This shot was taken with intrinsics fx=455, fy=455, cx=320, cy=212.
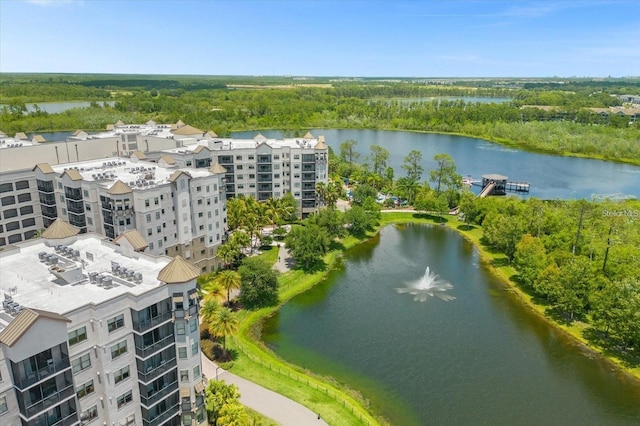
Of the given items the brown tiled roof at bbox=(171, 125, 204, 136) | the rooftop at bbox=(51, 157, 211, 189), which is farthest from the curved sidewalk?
the brown tiled roof at bbox=(171, 125, 204, 136)

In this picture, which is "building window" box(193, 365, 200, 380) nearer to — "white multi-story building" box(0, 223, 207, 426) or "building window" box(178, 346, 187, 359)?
"white multi-story building" box(0, 223, 207, 426)

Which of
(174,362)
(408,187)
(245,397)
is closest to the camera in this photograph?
(174,362)

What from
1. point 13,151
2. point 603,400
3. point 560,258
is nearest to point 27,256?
point 13,151

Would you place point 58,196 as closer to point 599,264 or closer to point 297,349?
point 297,349

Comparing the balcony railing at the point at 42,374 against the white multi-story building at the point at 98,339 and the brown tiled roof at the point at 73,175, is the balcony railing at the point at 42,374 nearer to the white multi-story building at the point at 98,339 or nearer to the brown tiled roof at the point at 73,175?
the white multi-story building at the point at 98,339

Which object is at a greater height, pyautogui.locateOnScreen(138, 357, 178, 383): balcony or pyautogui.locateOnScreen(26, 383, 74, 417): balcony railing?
pyautogui.locateOnScreen(26, 383, 74, 417): balcony railing

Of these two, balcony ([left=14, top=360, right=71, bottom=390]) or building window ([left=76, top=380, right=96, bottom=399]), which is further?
building window ([left=76, top=380, right=96, bottom=399])

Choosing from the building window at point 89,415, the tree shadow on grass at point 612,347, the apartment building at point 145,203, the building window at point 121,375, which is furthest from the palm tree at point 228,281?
the tree shadow on grass at point 612,347
